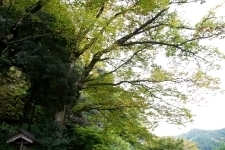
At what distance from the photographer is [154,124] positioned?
1048cm

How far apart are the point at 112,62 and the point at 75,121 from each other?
17.6 feet

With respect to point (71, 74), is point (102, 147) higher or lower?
lower

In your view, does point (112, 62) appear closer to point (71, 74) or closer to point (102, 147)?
point (71, 74)

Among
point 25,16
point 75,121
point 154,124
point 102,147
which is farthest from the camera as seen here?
point 75,121

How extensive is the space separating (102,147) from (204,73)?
5.05m

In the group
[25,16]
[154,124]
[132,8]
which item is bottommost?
[154,124]

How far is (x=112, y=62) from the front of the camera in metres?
10.9

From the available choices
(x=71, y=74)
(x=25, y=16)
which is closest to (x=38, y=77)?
(x=71, y=74)

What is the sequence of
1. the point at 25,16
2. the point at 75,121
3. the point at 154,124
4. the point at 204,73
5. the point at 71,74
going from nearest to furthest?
the point at 25,16 < the point at 71,74 < the point at 204,73 < the point at 154,124 < the point at 75,121

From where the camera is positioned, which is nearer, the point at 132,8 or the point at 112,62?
the point at 132,8

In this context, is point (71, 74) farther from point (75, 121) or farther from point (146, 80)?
point (75, 121)

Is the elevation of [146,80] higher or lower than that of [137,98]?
higher

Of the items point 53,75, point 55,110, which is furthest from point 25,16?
point 55,110

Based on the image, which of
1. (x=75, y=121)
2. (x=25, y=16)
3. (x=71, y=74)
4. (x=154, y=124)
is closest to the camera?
(x=25, y=16)
